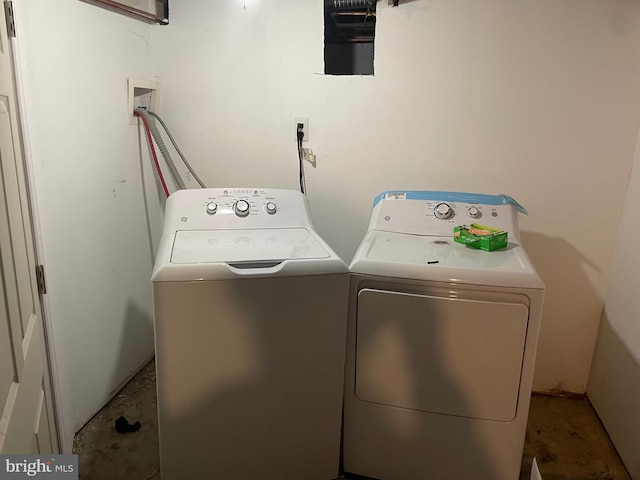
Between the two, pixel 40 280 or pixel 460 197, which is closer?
pixel 40 280

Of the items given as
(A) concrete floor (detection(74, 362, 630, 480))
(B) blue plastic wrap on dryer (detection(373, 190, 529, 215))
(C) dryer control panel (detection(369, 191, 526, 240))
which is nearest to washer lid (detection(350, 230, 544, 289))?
(C) dryer control panel (detection(369, 191, 526, 240))

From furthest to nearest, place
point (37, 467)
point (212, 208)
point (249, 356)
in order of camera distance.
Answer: point (212, 208) < point (249, 356) < point (37, 467)

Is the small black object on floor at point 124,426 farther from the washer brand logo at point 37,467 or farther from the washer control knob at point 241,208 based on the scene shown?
the washer control knob at point 241,208

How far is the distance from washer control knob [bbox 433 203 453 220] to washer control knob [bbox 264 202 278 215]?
622 millimetres

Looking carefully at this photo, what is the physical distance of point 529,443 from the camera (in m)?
1.95

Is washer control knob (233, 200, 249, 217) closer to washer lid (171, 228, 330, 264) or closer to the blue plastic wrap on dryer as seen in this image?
washer lid (171, 228, 330, 264)

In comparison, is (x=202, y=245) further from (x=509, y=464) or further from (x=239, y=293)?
(x=509, y=464)

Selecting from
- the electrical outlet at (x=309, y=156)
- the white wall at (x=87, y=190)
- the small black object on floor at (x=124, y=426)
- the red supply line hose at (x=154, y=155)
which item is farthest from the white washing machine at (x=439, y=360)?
the red supply line hose at (x=154, y=155)

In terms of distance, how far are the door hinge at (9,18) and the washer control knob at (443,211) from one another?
150cm

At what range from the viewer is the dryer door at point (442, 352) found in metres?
1.47

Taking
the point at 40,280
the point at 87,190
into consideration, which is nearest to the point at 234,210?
the point at 87,190

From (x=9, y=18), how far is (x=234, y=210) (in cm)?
Answer: 88

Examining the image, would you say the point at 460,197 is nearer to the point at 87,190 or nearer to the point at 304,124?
the point at 304,124

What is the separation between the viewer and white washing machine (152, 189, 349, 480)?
4.53 feet
